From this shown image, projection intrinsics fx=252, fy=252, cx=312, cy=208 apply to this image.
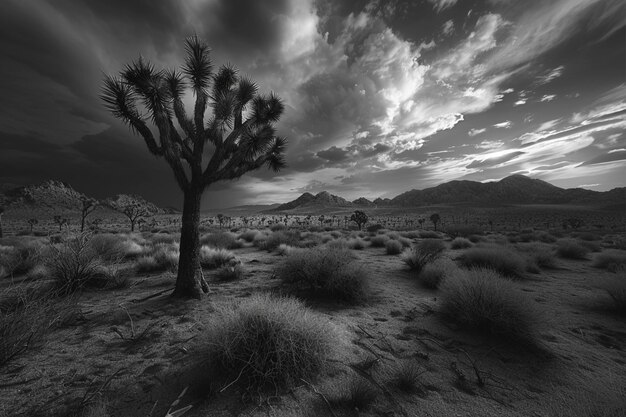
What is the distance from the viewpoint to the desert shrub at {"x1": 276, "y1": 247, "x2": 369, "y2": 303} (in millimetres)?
6309

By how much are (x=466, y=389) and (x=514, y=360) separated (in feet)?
4.44

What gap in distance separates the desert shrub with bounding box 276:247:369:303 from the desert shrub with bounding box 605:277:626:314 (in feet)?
18.6

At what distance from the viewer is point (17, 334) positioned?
3.46m

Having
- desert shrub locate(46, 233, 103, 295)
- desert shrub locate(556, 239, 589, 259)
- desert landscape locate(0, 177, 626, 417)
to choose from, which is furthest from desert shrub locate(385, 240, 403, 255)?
desert shrub locate(46, 233, 103, 295)

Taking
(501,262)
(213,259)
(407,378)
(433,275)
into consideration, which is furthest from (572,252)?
(213,259)

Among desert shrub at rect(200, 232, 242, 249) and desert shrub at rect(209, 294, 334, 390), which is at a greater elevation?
desert shrub at rect(200, 232, 242, 249)

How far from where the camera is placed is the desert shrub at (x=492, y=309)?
4.50m

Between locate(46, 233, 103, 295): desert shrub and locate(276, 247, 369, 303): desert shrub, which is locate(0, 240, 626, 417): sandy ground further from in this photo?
locate(46, 233, 103, 295): desert shrub

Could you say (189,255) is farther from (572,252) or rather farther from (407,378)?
(572,252)

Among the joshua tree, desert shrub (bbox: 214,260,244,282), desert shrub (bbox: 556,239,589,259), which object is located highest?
the joshua tree

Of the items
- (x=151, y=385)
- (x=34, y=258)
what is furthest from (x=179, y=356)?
(x=34, y=258)

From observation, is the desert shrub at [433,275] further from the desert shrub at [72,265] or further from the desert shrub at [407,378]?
the desert shrub at [72,265]

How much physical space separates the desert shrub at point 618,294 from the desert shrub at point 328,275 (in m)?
5.67

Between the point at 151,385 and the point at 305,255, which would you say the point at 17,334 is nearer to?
the point at 151,385
